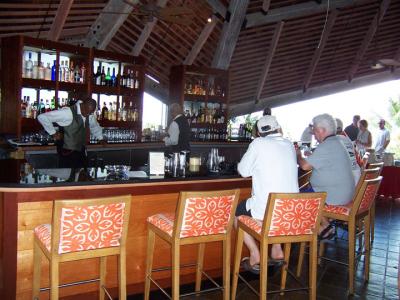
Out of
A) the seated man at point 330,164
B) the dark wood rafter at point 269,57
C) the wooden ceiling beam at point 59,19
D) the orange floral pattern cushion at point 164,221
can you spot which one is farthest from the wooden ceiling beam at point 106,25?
the orange floral pattern cushion at point 164,221

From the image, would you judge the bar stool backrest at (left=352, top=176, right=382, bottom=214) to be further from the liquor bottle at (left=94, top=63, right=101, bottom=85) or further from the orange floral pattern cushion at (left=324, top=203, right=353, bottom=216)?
the liquor bottle at (left=94, top=63, right=101, bottom=85)

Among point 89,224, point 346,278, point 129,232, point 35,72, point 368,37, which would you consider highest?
point 368,37

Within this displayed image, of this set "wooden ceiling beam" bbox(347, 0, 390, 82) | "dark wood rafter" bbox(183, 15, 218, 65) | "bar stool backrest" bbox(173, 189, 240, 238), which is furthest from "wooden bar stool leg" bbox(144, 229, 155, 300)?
"wooden ceiling beam" bbox(347, 0, 390, 82)

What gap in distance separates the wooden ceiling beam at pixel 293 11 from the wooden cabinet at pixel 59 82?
2.82 meters

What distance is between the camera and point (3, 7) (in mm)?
6293

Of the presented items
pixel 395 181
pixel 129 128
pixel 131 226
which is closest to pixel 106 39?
pixel 129 128

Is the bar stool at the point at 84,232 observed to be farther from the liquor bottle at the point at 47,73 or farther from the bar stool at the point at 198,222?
the liquor bottle at the point at 47,73

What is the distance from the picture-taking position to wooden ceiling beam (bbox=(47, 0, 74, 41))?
262 inches

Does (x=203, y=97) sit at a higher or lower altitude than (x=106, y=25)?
lower

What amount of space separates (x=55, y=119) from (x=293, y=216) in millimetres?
3229

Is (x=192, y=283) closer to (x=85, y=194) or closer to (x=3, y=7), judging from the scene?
(x=85, y=194)

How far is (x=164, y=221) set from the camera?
114 inches

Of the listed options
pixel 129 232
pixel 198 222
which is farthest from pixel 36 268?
pixel 198 222

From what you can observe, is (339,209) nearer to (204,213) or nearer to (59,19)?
(204,213)
